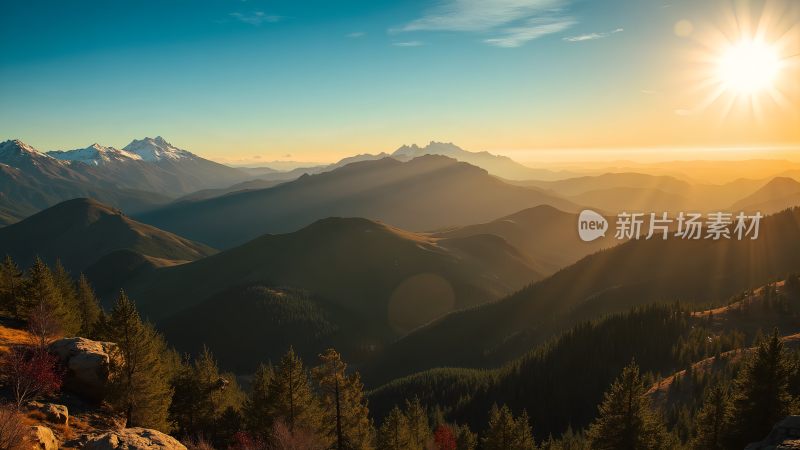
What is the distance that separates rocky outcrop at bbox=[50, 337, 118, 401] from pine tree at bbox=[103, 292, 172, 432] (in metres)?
0.93

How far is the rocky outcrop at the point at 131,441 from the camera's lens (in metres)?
25.9

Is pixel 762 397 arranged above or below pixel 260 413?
above

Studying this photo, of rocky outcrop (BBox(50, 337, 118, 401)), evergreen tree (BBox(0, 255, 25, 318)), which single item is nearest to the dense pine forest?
evergreen tree (BBox(0, 255, 25, 318))

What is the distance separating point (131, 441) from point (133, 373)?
15.8 m

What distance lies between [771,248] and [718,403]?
666ft

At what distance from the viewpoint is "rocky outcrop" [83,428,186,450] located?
25875 millimetres

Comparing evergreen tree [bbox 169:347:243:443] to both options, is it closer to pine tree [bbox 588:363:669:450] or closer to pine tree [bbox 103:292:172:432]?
pine tree [bbox 103:292:172:432]

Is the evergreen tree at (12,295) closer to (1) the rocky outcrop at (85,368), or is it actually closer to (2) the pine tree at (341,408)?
(1) the rocky outcrop at (85,368)

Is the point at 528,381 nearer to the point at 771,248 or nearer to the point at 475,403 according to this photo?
the point at 475,403

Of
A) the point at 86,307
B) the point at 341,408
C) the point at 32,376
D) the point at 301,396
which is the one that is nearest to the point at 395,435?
the point at 341,408

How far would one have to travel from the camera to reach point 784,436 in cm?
2838

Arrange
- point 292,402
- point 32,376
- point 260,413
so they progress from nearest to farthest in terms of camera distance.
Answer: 1. point 32,376
2. point 292,402
3. point 260,413

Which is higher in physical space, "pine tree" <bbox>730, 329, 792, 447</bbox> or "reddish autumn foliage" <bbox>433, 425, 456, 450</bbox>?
"pine tree" <bbox>730, 329, 792, 447</bbox>

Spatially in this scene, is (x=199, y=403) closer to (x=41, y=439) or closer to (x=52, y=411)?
(x=52, y=411)
